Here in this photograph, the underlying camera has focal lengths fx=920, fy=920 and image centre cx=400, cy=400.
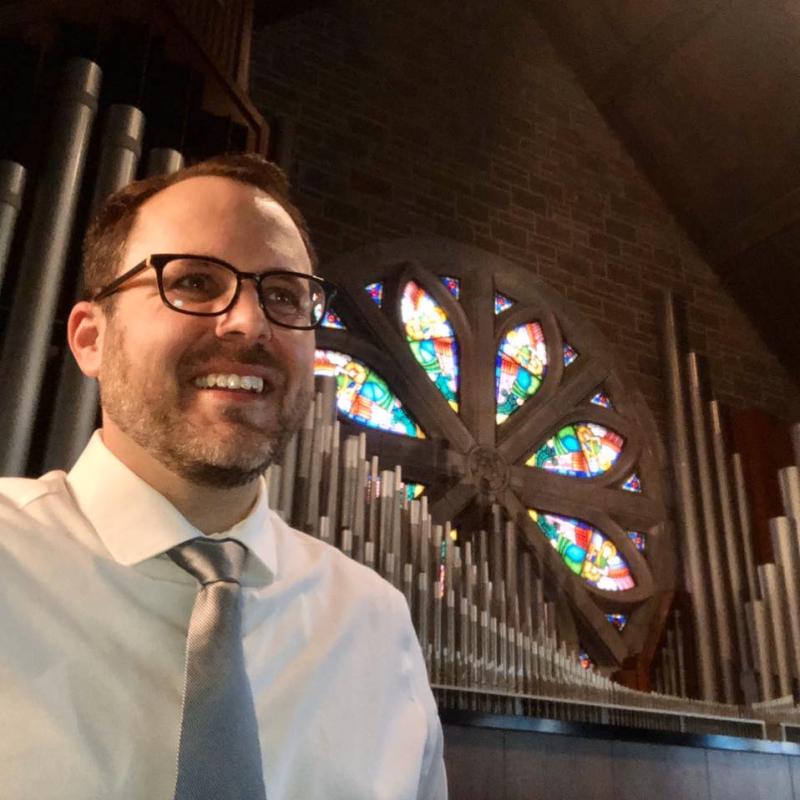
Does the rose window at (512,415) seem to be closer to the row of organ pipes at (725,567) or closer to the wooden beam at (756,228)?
the row of organ pipes at (725,567)

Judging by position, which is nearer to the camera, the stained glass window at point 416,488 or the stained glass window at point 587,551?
the stained glass window at point 416,488

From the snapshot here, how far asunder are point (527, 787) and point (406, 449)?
2.23 metres

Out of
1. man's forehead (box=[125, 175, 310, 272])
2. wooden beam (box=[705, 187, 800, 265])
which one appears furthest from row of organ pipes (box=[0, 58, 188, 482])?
wooden beam (box=[705, 187, 800, 265])

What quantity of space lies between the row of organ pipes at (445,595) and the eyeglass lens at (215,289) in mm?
2215

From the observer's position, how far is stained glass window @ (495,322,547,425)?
579 cm

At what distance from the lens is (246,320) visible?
1.16 metres

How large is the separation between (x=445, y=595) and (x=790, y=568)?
2.24 meters

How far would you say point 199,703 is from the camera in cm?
95

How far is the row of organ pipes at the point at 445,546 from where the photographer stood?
2824mm

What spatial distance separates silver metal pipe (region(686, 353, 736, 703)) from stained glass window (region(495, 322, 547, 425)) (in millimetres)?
1060

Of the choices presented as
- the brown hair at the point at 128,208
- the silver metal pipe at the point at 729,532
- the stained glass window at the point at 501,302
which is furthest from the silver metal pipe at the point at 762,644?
the brown hair at the point at 128,208

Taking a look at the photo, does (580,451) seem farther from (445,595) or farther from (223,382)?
(223,382)

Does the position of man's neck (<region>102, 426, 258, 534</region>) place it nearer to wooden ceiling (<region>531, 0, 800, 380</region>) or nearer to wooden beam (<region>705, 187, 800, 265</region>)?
wooden ceiling (<region>531, 0, 800, 380</region>)

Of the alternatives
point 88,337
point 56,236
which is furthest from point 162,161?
point 88,337
